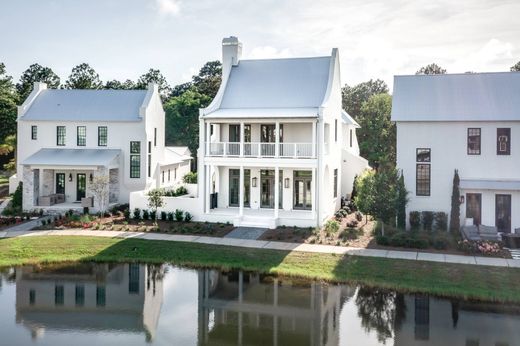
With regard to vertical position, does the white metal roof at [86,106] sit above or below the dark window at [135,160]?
above

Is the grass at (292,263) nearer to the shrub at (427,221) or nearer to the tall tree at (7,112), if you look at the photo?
the shrub at (427,221)

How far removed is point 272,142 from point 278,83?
421cm

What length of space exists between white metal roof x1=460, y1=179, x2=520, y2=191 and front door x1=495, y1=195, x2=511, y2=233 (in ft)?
2.37

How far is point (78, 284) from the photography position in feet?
62.7

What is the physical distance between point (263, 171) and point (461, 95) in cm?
1274

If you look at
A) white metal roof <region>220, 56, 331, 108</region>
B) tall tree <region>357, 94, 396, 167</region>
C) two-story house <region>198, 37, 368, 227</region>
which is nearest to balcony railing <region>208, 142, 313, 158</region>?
two-story house <region>198, 37, 368, 227</region>

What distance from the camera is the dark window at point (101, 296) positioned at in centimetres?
1695

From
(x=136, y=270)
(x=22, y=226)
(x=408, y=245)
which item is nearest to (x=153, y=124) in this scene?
(x=22, y=226)

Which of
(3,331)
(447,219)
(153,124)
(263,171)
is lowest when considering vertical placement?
(3,331)

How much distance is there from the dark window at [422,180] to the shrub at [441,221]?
54.7 inches

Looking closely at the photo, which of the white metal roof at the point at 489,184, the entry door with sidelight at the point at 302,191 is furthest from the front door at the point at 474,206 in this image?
the entry door with sidelight at the point at 302,191

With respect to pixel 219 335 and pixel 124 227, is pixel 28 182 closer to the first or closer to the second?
pixel 124 227

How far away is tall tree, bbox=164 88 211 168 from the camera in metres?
56.2

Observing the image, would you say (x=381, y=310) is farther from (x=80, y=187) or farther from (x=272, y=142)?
(x=80, y=187)
